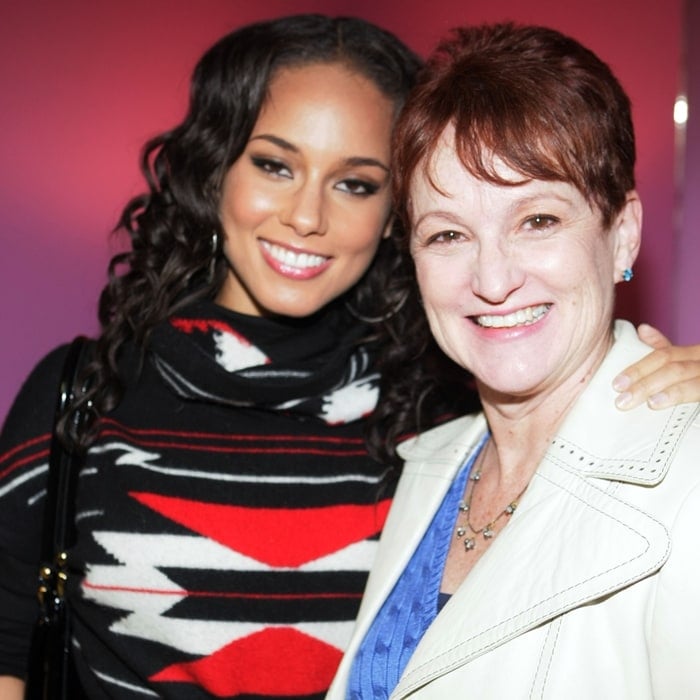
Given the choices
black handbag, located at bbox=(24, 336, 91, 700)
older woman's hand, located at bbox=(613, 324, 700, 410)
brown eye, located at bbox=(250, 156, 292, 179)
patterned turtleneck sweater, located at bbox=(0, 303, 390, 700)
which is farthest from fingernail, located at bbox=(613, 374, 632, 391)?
black handbag, located at bbox=(24, 336, 91, 700)

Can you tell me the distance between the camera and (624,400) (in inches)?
61.2

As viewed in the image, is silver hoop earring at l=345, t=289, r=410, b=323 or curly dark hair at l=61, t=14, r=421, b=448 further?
silver hoop earring at l=345, t=289, r=410, b=323

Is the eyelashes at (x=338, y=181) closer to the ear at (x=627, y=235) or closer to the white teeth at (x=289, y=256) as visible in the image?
the white teeth at (x=289, y=256)

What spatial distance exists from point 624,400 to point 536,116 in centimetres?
48

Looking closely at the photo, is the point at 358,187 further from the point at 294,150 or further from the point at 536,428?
the point at 536,428

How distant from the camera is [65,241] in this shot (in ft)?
8.68

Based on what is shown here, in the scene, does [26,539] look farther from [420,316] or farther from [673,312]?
[673,312]

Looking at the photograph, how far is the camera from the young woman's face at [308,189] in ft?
6.95

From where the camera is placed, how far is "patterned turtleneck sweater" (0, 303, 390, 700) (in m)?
1.99

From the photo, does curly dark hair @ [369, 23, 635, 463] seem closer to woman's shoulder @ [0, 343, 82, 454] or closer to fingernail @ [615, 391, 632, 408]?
fingernail @ [615, 391, 632, 408]

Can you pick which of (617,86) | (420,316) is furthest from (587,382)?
(420,316)

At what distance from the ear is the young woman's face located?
2.23 ft

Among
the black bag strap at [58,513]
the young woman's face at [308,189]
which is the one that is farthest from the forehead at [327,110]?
the black bag strap at [58,513]

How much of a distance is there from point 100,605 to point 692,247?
1703mm
